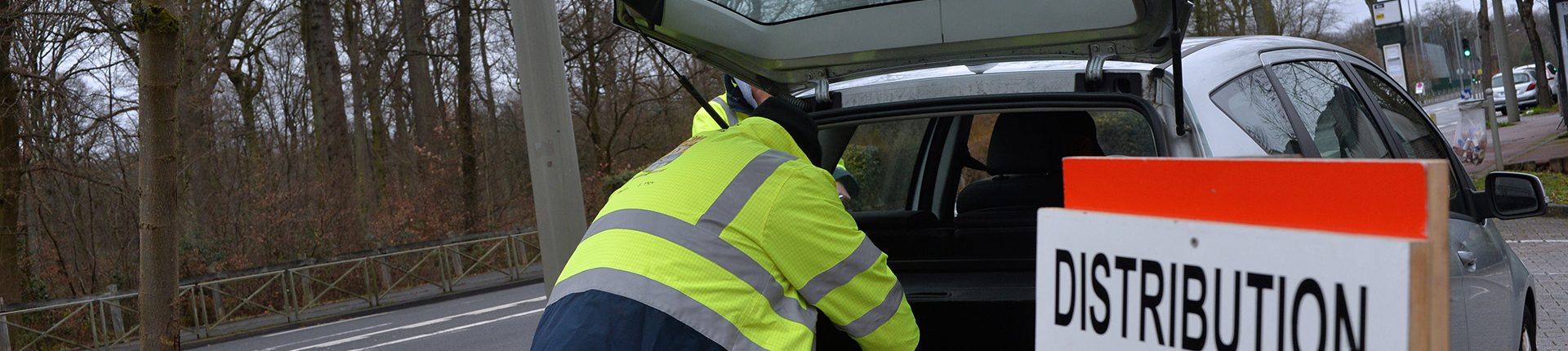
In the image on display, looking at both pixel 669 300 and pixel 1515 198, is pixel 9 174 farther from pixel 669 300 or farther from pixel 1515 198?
pixel 1515 198

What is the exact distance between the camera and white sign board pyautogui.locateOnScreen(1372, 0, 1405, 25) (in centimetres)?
2058

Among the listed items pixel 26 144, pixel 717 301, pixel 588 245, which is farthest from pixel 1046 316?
pixel 26 144

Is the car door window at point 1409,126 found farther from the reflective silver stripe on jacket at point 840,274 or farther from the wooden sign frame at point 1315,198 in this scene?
the wooden sign frame at point 1315,198

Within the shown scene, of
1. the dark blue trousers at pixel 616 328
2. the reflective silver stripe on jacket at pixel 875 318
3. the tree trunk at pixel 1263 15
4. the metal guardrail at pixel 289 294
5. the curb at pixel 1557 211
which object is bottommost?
the curb at pixel 1557 211

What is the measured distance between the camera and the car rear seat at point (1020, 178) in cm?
425

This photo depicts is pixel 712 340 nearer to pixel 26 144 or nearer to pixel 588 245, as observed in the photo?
pixel 588 245

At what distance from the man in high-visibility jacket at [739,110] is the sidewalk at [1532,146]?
9.16m

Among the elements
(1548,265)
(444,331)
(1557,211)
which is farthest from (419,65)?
(1548,265)

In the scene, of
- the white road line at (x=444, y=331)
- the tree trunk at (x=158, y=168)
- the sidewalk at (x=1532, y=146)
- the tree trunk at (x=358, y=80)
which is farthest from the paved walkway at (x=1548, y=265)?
the tree trunk at (x=358, y=80)

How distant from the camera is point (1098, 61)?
2934mm

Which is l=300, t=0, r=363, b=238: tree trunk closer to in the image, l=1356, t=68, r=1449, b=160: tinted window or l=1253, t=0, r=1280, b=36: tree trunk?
l=1253, t=0, r=1280, b=36: tree trunk

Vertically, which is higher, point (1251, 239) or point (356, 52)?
point (356, 52)

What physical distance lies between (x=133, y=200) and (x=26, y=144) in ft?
5.73

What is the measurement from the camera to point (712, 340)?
2521 millimetres
